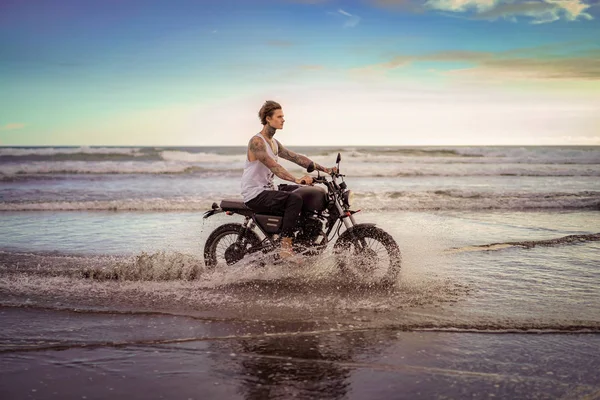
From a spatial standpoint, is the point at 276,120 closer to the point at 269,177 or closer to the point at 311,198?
the point at 269,177

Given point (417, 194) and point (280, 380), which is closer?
point (280, 380)

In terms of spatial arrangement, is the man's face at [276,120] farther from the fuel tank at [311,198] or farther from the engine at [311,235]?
the engine at [311,235]

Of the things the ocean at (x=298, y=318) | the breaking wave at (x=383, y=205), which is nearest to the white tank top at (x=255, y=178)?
the ocean at (x=298, y=318)

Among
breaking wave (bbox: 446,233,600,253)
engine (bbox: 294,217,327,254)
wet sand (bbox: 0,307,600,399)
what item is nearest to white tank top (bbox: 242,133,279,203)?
engine (bbox: 294,217,327,254)

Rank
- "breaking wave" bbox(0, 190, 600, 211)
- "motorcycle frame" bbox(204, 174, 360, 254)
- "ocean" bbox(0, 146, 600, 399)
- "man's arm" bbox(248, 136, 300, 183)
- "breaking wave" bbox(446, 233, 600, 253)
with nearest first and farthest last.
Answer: "ocean" bbox(0, 146, 600, 399) → "man's arm" bbox(248, 136, 300, 183) → "motorcycle frame" bbox(204, 174, 360, 254) → "breaking wave" bbox(446, 233, 600, 253) → "breaking wave" bbox(0, 190, 600, 211)

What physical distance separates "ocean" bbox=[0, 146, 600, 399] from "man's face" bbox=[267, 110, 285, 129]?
1.68 metres

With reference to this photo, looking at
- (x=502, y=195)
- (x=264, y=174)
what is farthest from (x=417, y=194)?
(x=264, y=174)

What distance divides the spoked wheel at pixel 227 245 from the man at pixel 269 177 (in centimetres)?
40

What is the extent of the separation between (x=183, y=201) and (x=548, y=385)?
12.3 metres

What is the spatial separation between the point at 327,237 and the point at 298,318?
5.58 feet

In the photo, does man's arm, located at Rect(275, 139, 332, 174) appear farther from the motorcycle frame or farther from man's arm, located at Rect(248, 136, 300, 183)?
man's arm, located at Rect(248, 136, 300, 183)

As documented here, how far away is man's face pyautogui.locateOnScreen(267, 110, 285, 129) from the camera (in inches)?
245

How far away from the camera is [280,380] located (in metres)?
3.58

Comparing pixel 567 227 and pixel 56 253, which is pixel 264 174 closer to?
pixel 56 253
